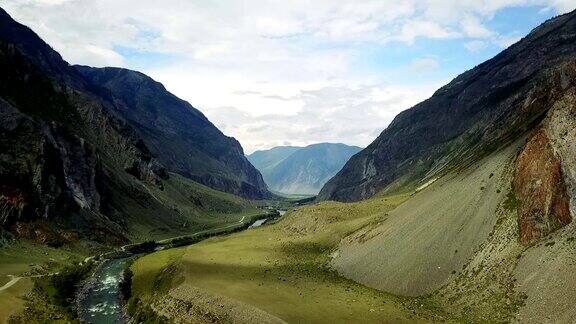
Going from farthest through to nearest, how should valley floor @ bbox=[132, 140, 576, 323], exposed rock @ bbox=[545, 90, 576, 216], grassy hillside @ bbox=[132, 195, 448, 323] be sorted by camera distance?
exposed rock @ bbox=[545, 90, 576, 216]
grassy hillside @ bbox=[132, 195, 448, 323]
valley floor @ bbox=[132, 140, 576, 323]

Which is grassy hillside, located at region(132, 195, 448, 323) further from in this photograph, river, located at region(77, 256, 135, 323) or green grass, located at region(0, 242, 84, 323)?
green grass, located at region(0, 242, 84, 323)

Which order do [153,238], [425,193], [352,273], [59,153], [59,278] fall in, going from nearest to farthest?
[352,273]
[59,278]
[425,193]
[59,153]
[153,238]

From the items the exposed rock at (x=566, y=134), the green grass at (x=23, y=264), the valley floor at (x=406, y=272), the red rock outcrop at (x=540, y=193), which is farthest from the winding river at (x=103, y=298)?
the exposed rock at (x=566, y=134)

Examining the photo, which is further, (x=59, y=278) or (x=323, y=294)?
(x=59, y=278)

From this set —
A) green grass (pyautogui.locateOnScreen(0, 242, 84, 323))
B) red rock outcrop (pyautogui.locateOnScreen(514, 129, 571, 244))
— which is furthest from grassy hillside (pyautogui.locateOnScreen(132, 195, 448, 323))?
red rock outcrop (pyautogui.locateOnScreen(514, 129, 571, 244))

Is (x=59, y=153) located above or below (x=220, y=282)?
above

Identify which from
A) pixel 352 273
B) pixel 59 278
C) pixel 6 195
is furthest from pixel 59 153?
pixel 352 273

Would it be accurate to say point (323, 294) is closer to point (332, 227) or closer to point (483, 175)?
point (483, 175)

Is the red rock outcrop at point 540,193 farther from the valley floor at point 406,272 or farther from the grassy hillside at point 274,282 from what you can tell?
the grassy hillside at point 274,282
